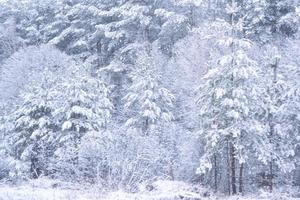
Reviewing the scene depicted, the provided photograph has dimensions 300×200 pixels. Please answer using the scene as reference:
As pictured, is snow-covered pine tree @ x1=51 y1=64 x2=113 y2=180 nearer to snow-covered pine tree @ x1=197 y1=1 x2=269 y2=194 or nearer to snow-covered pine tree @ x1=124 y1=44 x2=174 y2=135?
snow-covered pine tree @ x1=124 y1=44 x2=174 y2=135

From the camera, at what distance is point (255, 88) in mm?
24594

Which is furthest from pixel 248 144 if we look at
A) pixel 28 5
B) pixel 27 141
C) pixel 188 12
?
pixel 28 5

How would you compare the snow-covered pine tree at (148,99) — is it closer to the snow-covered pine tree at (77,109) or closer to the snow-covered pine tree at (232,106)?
the snow-covered pine tree at (77,109)

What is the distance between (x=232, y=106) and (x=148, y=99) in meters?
9.51

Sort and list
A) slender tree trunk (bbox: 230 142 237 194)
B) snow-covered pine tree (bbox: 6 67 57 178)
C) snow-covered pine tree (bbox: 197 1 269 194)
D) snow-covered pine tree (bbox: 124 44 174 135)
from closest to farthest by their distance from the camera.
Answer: snow-covered pine tree (bbox: 197 1 269 194)
slender tree trunk (bbox: 230 142 237 194)
snow-covered pine tree (bbox: 6 67 57 178)
snow-covered pine tree (bbox: 124 44 174 135)

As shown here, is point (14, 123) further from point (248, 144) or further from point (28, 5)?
point (28, 5)

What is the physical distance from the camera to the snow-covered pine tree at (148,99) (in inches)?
1283

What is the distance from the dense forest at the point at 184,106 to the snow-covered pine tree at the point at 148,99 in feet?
0.29

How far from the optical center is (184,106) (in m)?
32.4

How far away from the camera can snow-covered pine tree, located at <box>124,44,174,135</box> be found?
32594 mm

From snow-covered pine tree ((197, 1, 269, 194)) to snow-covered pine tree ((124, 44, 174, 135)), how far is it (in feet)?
23.0

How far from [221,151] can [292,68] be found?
240 inches

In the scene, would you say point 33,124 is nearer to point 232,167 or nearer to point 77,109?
point 77,109

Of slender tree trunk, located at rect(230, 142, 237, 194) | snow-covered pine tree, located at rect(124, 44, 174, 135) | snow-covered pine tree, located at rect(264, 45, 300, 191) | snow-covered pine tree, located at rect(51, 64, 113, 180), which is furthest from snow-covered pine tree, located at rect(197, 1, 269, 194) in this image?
snow-covered pine tree, located at rect(124, 44, 174, 135)
